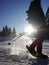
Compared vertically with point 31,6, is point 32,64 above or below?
below

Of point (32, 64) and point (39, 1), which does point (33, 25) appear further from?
point (32, 64)

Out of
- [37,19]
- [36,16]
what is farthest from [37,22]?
[36,16]

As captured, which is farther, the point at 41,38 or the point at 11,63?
the point at 41,38

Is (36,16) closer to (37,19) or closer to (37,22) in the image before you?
(37,19)

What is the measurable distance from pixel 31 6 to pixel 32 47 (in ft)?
5.17

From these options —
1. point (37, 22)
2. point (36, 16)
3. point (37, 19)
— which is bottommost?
point (37, 22)

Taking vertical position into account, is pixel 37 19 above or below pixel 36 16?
below

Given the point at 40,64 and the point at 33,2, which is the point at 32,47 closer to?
the point at 33,2

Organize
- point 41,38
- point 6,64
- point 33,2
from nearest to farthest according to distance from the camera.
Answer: point 6,64
point 41,38
point 33,2

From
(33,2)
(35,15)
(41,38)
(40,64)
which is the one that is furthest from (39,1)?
(40,64)

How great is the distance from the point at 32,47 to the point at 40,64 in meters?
2.34

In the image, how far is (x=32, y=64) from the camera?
4801 millimetres

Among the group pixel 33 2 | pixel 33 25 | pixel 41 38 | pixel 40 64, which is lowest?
pixel 40 64

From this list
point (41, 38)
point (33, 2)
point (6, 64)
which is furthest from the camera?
point (33, 2)
